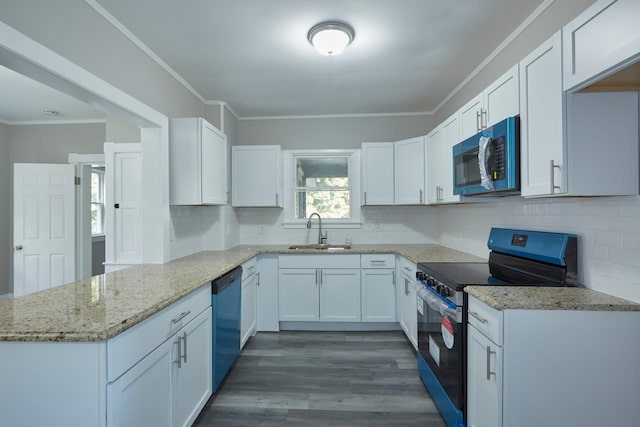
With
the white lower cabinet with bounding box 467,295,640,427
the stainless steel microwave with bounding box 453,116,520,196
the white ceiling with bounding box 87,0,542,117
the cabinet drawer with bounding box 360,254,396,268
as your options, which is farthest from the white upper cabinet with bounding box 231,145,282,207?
the white lower cabinet with bounding box 467,295,640,427

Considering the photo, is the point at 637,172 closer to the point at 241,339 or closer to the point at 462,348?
the point at 462,348

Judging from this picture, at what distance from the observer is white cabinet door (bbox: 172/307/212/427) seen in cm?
160

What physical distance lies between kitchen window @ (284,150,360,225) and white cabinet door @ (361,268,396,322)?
2.74 ft

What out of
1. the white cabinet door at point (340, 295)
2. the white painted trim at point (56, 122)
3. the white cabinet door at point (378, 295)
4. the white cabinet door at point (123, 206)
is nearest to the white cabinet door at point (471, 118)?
the white cabinet door at point (378, 295)

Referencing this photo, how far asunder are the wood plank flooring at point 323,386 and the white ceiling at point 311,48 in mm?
2546

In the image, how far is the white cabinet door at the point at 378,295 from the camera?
324cm

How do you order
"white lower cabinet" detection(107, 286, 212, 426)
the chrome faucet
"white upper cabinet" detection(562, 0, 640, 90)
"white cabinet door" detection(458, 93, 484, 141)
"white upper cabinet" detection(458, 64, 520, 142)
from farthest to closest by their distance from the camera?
A: 1. the chrome faucet
2. "white cabinet door" detection(458, 93, 484, 141)
3. "white upper cabinet" detection(458, 64, 520, 142)
4. "white lower cabinet" detection(107, 286, 212, 426)
5. "white upper cabinet" detection(562, 0, 640, 90)

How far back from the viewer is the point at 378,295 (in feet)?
10.7

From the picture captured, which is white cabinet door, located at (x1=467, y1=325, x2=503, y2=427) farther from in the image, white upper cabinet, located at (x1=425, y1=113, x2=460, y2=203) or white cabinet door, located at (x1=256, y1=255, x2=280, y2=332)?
white cabinet door, located at (x1=256, y1=255, x2=280, y2=332)

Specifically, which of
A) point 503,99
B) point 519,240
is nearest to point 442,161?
point 503,99

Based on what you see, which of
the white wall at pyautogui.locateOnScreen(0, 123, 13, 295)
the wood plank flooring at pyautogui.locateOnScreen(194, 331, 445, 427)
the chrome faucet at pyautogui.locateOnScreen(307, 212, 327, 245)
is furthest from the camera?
the white wall at pyautogui.locateOnScreen(0, 123, 13, 295)

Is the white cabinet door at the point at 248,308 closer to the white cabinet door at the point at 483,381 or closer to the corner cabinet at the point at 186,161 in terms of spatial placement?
the corner cabinet at the point at 186,161

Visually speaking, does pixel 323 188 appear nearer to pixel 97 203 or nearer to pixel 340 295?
pixel 340 295

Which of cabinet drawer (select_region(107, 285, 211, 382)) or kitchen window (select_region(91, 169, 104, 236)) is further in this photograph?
kitchen window (select_region(91, 169, 104, 236))
